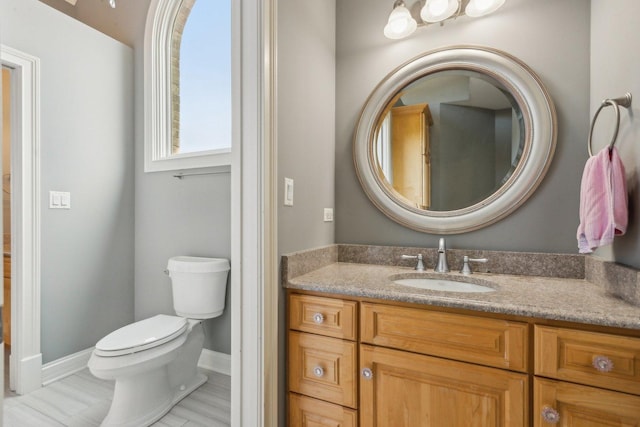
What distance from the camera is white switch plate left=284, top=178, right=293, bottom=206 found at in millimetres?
1344

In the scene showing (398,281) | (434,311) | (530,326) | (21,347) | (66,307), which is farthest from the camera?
(66,307)

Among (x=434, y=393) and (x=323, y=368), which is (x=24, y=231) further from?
(x=434, y=393)

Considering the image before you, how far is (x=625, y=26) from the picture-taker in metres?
1.12

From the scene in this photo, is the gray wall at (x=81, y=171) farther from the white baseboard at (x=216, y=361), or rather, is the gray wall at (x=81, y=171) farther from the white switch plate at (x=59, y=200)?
the white baseboard at (x=216, y=361)

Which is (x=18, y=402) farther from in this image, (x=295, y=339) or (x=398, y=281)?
(x=398, y=281)

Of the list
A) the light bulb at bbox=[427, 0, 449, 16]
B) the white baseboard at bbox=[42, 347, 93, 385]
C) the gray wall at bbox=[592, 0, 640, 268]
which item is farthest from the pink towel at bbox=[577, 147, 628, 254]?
the white baseboard at bbox=[42, 347, 93, 385]

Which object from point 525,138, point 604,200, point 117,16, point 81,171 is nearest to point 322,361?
point 604,200

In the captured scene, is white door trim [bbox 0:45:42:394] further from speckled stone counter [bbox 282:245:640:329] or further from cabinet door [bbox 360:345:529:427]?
cabinet door [bbox 360:345:529:427]

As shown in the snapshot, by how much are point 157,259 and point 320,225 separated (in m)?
1.39

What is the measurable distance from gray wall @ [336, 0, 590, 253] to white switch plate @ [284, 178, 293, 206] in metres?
0.53

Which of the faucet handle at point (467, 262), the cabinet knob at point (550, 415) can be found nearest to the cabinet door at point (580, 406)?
the cabinet knob at point (550, 415)

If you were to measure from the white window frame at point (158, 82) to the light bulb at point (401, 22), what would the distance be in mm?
1668

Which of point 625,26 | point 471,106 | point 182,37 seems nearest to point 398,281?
point 471,106

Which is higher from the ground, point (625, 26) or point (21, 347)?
point (625, 26)
